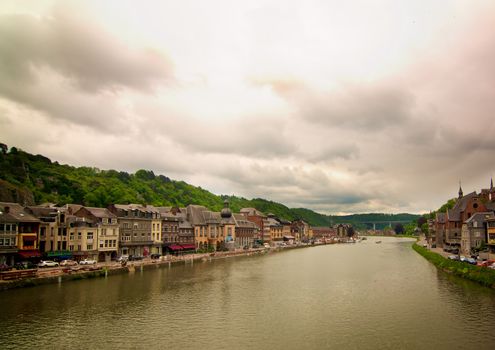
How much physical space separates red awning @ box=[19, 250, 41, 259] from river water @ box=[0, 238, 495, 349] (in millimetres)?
12979

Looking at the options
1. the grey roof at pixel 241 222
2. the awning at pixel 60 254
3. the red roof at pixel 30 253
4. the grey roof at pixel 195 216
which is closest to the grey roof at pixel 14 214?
the red roof at pixel 30 253

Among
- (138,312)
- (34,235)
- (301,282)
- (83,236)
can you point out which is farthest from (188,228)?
(138,312)

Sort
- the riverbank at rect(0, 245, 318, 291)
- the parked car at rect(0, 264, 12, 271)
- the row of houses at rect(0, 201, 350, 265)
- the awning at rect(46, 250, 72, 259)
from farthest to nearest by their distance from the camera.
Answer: the awning at rect(46, 250, 72, 259), the row of houses at rect(0, 201, 350, 265), the parked car at rect(0, 264, 12, 271), the riverbank at rect(0, 245, 318, 291)

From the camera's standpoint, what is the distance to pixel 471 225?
84250 millimetres

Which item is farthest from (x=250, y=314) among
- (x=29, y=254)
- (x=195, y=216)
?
Answer: (x=195, y=216)

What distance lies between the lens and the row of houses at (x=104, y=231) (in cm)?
6347

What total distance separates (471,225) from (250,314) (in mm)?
65255

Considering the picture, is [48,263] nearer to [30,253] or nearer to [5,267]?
[30,253]

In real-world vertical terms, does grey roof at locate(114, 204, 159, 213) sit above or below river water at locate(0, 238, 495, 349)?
above

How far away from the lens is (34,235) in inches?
2574

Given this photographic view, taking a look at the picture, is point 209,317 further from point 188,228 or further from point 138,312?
point 188,228

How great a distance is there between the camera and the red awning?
6247cm

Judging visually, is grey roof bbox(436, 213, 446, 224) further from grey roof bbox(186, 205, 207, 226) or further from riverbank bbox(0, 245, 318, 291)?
riverbank bbox(0, 245, 318, 291)

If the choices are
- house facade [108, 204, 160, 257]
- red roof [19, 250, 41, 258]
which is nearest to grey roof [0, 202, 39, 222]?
red roof [19, 250, 41, 258]
